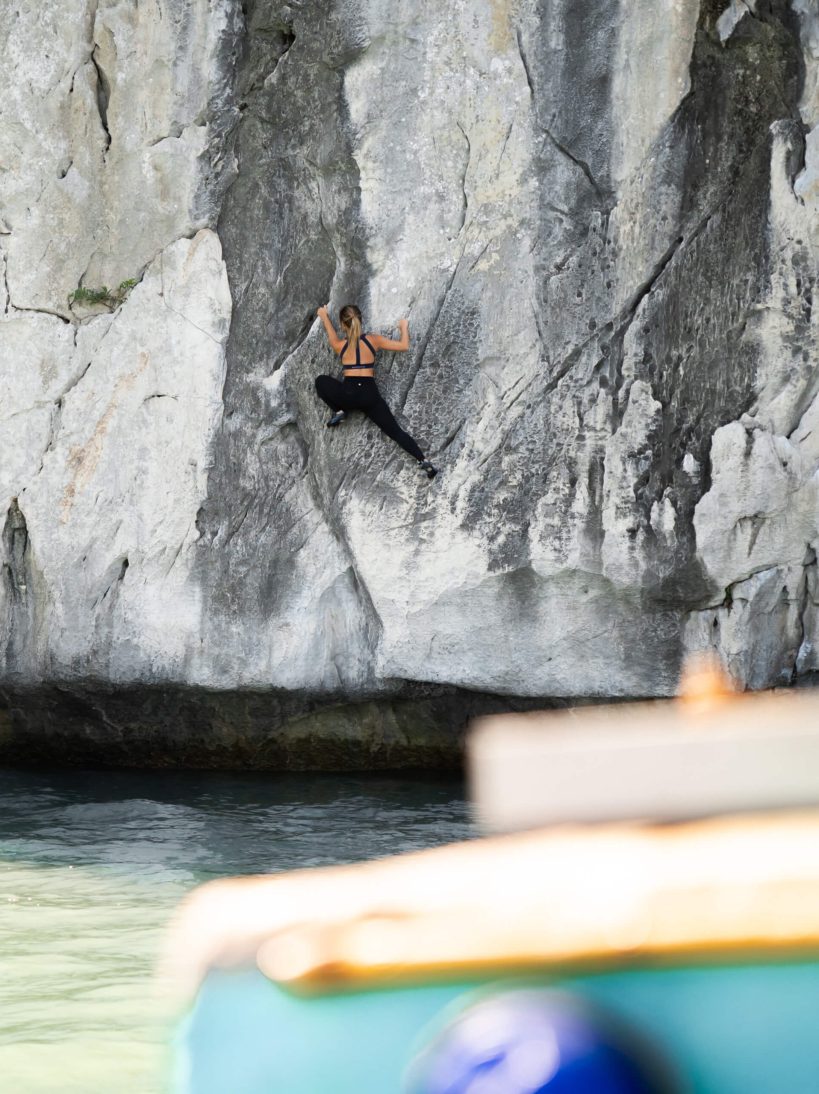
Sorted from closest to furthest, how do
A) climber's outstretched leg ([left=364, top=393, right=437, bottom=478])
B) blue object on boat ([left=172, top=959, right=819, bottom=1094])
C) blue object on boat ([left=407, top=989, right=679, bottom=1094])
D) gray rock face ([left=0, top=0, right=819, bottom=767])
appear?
blue object on boat ([left=407, top=989, right=679, bottom=1094]) → blue object on boat ([left=172, top=959, right=819, bottom=1094]) → gray rock face ([left=0, top=0, right=819, bottom=767]) → climber's outstretched leg ([left=364, top=393, right=437, bottom=478])

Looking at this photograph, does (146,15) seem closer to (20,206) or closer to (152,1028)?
(20,206)

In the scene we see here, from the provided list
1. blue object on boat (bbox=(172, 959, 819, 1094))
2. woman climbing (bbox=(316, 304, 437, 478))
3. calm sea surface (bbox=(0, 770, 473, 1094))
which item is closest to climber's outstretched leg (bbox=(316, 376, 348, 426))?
woman climbing (bbox=(316, 304, 437, 478))

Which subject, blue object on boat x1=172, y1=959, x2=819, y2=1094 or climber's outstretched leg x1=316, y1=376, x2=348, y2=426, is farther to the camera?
climber's outstretched leg x1=316, y1=376, x2=348, y2=426

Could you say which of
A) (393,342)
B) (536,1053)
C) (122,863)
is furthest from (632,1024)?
(393,342)

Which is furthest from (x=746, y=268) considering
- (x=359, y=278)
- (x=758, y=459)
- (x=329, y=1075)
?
(x=329, y=1075)

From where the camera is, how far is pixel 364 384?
844cm

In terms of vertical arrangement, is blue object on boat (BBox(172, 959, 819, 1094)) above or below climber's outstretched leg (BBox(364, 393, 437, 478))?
below

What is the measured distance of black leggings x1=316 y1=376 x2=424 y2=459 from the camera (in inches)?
332

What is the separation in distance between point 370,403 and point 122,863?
3.26 metres

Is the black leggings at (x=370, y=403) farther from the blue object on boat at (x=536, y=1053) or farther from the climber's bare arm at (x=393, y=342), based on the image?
the blue object on boat at (x=536, y=1053)

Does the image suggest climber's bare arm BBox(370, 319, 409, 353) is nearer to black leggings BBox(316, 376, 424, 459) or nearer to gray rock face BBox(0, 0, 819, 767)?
gray rock face BBox(0, 0, 819, 767)

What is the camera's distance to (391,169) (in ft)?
28.3

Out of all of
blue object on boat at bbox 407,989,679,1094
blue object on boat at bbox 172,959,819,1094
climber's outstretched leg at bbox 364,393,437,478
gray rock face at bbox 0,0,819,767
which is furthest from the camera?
climber's outstretched leg at bbox 364,393,437,478

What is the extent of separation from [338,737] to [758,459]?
139 inches
